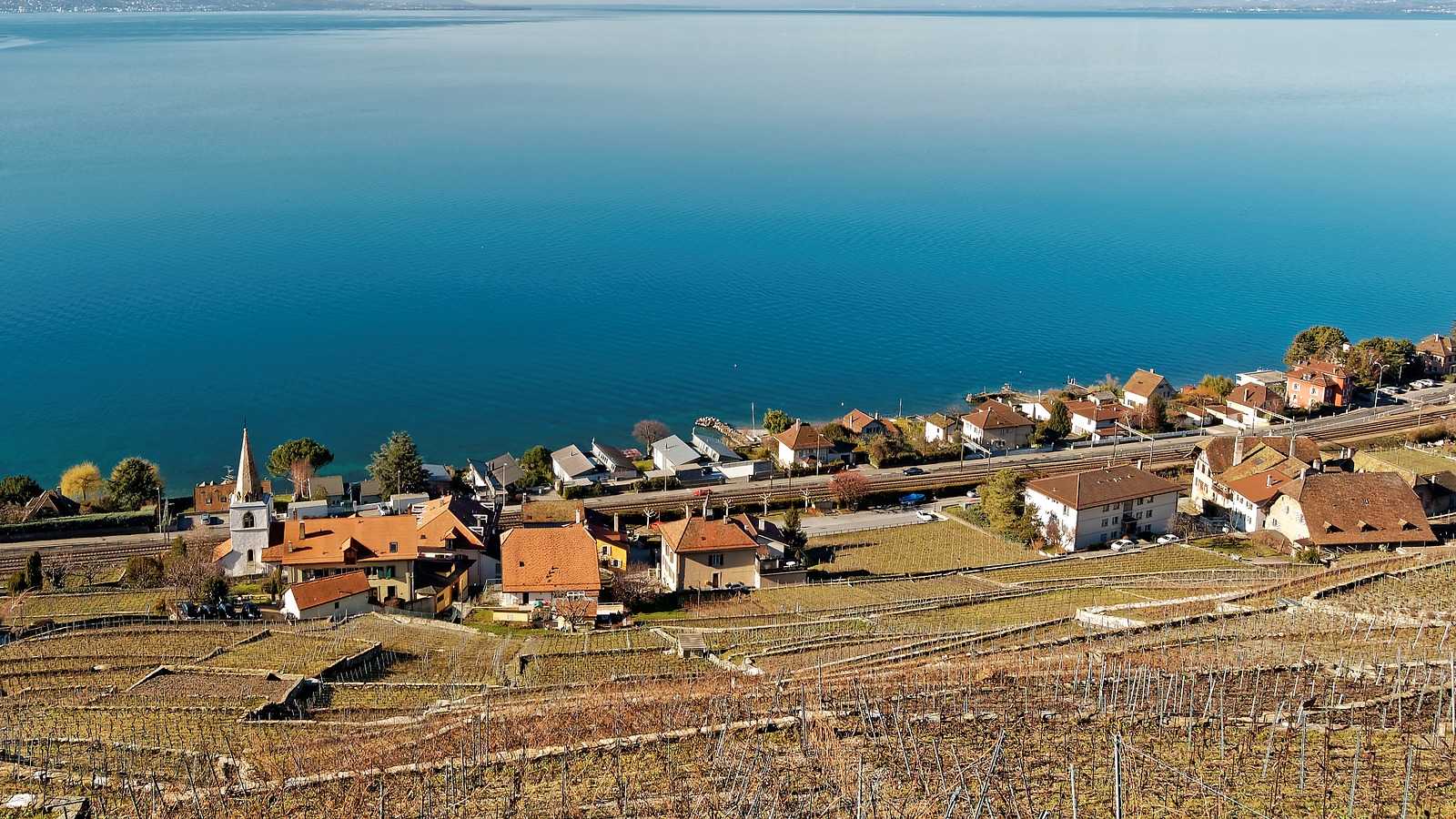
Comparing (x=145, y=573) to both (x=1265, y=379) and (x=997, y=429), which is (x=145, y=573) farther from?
(x=1265, y=379)

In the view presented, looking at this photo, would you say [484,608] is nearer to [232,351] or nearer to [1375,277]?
[232,351]

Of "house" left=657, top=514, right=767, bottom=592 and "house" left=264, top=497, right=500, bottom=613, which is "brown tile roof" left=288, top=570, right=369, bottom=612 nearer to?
"house" left=264, top=497, right=500, bottom=613

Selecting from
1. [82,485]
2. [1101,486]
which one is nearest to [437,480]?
[82,485]

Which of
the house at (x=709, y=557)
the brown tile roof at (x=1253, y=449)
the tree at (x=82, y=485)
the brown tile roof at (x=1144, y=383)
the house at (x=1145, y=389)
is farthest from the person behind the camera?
the brown tile roof at (x=1144, y=383)

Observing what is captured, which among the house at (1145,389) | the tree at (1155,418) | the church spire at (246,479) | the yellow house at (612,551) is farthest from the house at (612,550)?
the house at (1145,389)

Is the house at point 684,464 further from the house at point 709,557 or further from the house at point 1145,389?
the house at point 1145,389
